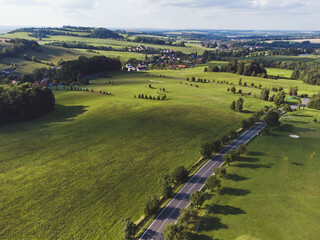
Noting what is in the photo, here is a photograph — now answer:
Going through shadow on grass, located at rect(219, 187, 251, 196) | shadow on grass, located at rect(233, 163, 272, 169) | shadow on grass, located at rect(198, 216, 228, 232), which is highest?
shadow on grass, located at rect(233, 163, 272, 169)

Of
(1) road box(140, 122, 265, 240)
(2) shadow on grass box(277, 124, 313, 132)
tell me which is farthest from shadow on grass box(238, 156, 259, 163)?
(2) shadow on grass box(277, 124, 313, 132)


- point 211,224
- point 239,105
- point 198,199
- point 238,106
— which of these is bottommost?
point 211,224

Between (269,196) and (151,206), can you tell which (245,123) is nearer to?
(269,196)

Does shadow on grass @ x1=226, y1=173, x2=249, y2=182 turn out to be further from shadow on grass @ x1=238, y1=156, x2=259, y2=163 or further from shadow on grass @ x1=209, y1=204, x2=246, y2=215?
shadow on grass @ x1=209, y1=204, x2=246, y2=215

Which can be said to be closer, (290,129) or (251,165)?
(251,165)

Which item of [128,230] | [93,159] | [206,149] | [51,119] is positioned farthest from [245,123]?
[51,119]

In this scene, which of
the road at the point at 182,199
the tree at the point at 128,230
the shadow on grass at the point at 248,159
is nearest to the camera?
the tree at the point at 128,230

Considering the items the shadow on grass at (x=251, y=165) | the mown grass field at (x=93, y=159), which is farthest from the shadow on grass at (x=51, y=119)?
the shadow on grass at (x=251, y=165)

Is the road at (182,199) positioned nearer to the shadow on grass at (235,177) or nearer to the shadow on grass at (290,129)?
the shadow on grass at (235,177)
